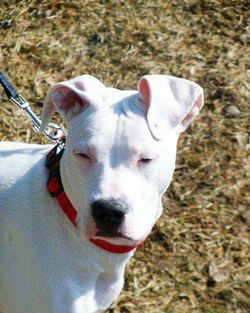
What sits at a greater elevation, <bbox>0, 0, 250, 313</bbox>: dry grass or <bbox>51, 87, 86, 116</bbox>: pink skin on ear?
<bbox>51, 87, 86, 116</bbox>: pink skin on ear

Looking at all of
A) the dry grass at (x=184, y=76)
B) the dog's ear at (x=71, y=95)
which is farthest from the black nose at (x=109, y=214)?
the dry grass at (x=184, y=76)

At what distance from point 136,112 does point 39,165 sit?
0.82 meters

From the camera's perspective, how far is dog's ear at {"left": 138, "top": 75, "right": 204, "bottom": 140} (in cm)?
372

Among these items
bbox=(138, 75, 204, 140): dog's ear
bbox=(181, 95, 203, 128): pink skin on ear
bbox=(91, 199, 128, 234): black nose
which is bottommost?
bbox=(181, 95, 203, 128): pink skin on ear

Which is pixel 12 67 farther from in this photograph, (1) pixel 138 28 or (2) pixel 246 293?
(2) pixel 246 293

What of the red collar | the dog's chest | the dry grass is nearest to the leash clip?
the red collar

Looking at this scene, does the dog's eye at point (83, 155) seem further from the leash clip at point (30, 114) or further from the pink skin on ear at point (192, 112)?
the leash clip at point (30, 114)

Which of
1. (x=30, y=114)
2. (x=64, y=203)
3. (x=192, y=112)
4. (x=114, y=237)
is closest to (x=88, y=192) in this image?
(x=114, y=237)

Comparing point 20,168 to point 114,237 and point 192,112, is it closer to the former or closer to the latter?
point 114,237

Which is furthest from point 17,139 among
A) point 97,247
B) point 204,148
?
point 97,247

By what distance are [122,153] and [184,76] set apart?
330 cm

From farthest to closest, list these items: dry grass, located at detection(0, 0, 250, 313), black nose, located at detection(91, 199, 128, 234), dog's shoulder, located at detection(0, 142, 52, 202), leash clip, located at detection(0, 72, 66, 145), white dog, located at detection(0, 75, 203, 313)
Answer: dry grass, located at detection(0, 0, 250, 313) → leash clip, located at detection(0, 72, 66, 145) → dog's shoulder, located at detection(0, 142, 52, 202) → white dog, located at detection(0, 75, 203, 313) → black nose, located at detection(91, 199, 128, 234)

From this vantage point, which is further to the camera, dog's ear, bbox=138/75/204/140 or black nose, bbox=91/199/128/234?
dog's ear, bbox=138/75/204/140

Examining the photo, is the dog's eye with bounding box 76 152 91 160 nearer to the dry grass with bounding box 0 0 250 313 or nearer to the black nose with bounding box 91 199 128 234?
the black nose with bounding box 91 199 128 234
